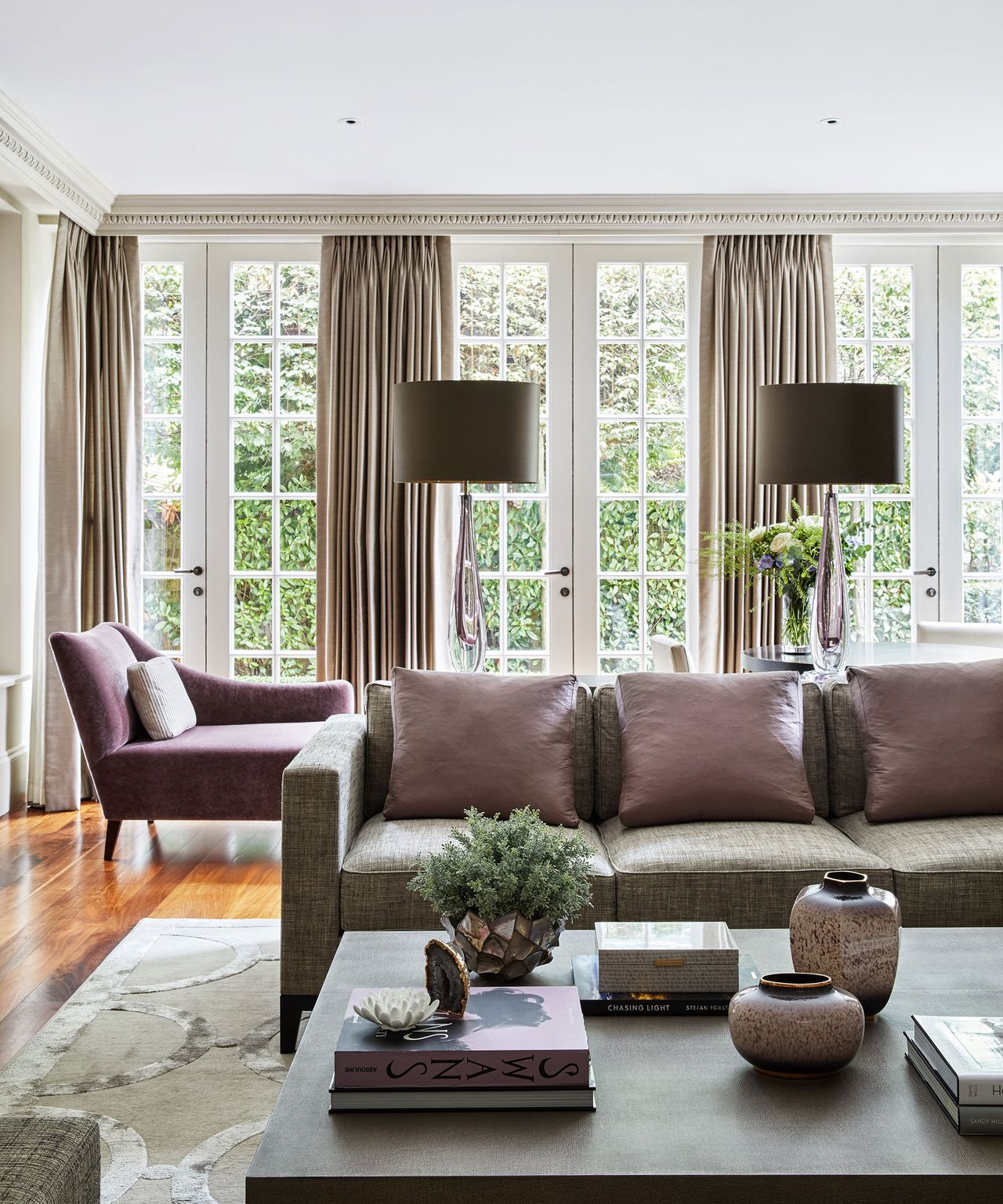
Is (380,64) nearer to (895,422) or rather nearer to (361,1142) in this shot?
(895,422)

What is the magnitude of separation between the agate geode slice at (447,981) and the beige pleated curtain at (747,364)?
12.6 feet

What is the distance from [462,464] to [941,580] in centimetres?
317

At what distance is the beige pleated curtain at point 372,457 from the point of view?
536 centimetres

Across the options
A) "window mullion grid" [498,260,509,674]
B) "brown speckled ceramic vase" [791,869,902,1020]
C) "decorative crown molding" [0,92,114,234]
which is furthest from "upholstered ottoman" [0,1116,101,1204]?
"window mullion grid" [498,260,509,674]

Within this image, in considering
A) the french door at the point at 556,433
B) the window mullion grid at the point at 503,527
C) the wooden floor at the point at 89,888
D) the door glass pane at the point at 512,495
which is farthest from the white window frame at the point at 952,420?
the wooden floor at the point at 89,888

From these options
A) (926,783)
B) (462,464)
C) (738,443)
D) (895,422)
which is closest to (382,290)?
(738,443)

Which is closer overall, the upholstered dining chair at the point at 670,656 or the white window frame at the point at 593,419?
the upholstered dining chair at the point at 670,656

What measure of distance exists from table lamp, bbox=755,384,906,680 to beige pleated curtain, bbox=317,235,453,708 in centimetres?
220

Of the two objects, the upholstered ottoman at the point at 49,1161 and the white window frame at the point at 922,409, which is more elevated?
the white window frame at the point at 922,409

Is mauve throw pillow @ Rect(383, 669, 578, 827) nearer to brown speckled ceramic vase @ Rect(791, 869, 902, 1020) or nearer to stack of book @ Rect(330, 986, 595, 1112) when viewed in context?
brown speckled ceramic vase @ Rect(791, 869, 902, 1020)

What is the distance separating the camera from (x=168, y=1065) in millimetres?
2527

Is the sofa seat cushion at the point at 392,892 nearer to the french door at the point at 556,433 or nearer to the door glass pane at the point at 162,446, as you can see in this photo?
the french door at the point at 556,433

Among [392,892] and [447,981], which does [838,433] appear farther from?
[447,981]

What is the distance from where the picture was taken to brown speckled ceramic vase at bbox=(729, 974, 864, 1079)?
1534mm
